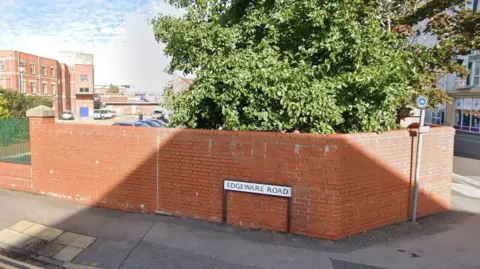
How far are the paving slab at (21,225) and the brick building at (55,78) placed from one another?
4898cm

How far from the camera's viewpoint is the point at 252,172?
5.52m

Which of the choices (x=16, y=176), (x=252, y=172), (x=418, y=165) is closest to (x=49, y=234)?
(x=16, y=176)

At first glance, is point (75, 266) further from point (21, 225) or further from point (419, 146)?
point (419, 146)

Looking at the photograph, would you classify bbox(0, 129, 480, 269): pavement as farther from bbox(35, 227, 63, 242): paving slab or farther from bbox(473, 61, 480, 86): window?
bbox(473, 61, 480, 86): window

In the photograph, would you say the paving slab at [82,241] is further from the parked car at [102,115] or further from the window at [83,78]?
the window at [83,78]

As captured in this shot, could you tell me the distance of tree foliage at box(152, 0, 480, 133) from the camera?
5336 millimetres

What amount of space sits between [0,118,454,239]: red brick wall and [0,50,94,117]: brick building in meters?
48.6

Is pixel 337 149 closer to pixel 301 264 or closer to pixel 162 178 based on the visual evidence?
pixel 301 264

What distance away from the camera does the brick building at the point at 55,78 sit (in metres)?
48.9

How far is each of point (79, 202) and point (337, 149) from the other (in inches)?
225

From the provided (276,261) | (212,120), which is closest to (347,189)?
(276,261)

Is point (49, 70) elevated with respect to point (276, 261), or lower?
elevated

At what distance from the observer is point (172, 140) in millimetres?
6031

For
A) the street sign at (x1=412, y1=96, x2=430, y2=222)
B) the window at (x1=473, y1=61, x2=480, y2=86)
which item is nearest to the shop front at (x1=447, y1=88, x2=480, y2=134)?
the window at (x1=473, y1=61, x2=480, y2=86)
